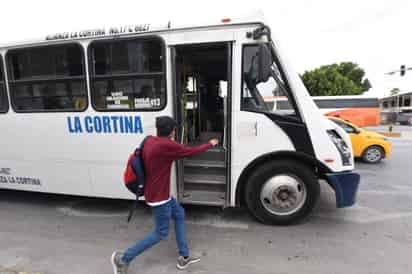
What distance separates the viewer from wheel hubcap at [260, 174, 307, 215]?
9.49ft

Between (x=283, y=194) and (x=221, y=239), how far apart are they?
3.34 ft

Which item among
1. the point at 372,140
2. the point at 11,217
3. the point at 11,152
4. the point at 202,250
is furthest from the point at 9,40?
the point at 372,140

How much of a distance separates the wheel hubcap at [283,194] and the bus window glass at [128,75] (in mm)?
1828

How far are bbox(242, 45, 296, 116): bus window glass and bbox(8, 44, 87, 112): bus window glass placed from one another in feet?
7.40

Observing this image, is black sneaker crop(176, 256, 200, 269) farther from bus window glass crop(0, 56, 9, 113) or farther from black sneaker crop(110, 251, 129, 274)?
bus window glass crop(0, 56, 9, 113)

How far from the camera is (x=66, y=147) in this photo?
3.29 meters

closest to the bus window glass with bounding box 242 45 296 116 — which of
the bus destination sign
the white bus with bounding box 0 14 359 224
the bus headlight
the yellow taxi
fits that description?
the white bus with bounding box 0 14 359 224

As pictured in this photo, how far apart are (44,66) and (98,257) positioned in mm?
2739

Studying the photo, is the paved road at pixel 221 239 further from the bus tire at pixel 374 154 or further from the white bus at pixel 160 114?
the bus tire at pixel 374 154

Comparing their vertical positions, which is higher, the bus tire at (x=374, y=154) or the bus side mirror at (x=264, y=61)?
the bus side mirror at (x=264, y=61)

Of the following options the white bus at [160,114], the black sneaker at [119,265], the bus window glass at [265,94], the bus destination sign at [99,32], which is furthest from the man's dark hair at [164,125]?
the bus destination sign at [99,32]

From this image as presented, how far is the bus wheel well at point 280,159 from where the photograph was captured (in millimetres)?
2822

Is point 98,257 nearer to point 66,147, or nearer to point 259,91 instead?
point 66,147

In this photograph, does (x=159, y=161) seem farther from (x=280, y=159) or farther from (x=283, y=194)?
(x=283, y=194)
